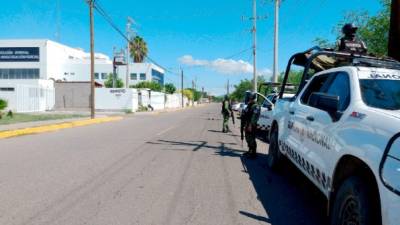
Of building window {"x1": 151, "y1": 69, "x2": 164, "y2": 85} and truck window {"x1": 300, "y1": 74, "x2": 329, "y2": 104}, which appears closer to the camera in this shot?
truck window {"x1": 300, "y1": 74, "x2": 329, "y2": 104}

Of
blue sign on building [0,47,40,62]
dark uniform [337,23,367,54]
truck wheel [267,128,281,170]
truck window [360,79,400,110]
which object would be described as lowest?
truck wheel [267,128,281,170]

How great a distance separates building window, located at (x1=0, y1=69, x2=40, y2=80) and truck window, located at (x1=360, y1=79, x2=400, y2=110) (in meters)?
87.0

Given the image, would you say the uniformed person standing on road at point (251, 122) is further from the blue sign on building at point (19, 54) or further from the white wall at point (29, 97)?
the blue sign on building at point (19, 54)

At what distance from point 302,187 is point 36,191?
14.2 ft

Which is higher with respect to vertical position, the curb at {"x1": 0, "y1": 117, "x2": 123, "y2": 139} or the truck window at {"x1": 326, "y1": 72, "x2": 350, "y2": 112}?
the truck window at {"x1": 326, "y1": 72, "x2": 350, "y2": 112}

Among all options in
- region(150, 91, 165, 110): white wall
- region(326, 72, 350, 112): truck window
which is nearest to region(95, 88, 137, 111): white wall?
region(150, 91, 165, 110): white wall

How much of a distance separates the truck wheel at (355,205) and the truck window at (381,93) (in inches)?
39.2

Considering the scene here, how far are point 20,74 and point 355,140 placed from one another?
300 feet

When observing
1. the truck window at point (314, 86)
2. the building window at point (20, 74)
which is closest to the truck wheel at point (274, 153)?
the truck window at point (314, 86)

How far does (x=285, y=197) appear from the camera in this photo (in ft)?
19.8

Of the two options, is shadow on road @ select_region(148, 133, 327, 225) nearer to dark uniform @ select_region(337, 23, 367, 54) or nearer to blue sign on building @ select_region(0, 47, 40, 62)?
dark uniform @ select_region(337, 23, 367, 54)

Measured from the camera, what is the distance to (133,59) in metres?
98.8

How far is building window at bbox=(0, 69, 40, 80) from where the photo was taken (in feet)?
275

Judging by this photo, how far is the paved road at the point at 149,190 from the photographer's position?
4.91 meters
